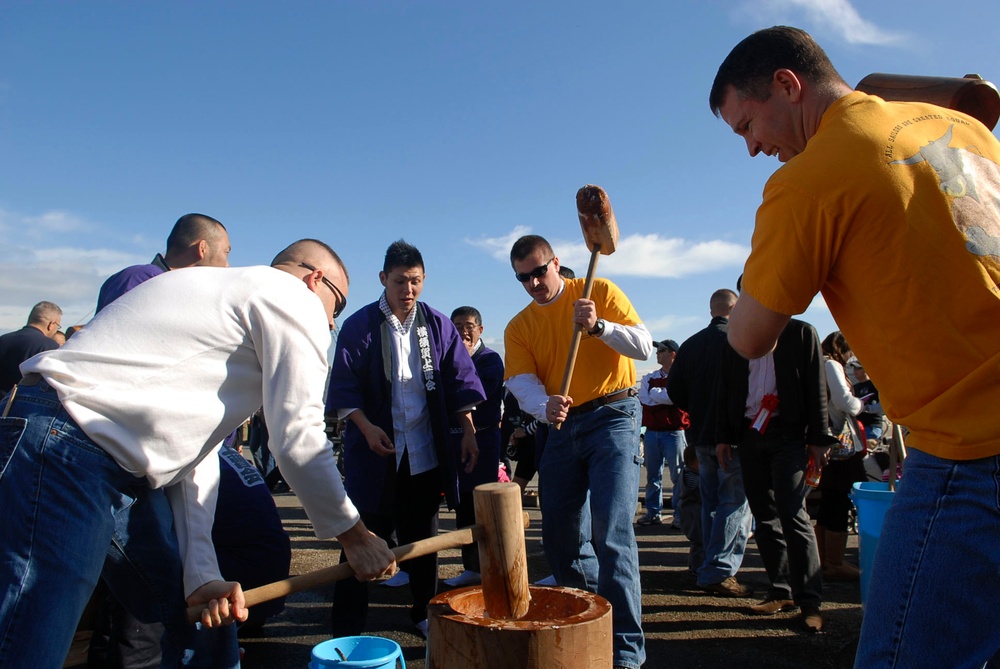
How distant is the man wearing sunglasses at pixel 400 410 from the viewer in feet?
13.5

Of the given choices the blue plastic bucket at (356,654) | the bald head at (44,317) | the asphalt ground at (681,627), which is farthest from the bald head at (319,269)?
the bald head at (44,317)

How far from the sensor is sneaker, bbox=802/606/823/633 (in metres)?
4.26

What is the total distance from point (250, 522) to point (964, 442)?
90.5 inches

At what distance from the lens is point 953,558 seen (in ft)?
4.91

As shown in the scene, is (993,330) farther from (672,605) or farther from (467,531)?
(672,605)

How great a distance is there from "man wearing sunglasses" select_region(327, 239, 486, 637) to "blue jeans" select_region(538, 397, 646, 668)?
2.17 ft

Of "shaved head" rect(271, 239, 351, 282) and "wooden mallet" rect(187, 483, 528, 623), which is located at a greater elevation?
"shaved head" rect(271, 239, 351, 282)

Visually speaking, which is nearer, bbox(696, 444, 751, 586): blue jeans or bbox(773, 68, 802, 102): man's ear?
bbox(773, 68, 802, 102): man's ear

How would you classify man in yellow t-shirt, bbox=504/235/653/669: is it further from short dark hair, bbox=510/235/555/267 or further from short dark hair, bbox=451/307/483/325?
short dark hair, bbox=451/307/483/325

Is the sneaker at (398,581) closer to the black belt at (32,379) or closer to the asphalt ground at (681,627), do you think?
the asphalt ground at (681,627)

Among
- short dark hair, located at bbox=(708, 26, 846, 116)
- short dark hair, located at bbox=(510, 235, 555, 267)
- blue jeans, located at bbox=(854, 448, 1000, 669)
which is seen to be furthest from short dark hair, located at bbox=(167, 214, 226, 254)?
blue jeans, located at bbox=(854, 448, 1000, 669)

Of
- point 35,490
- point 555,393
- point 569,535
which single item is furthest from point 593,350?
point 35,490

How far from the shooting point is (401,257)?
4.36 meters

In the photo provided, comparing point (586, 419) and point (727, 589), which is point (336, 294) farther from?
point (727, 589)
